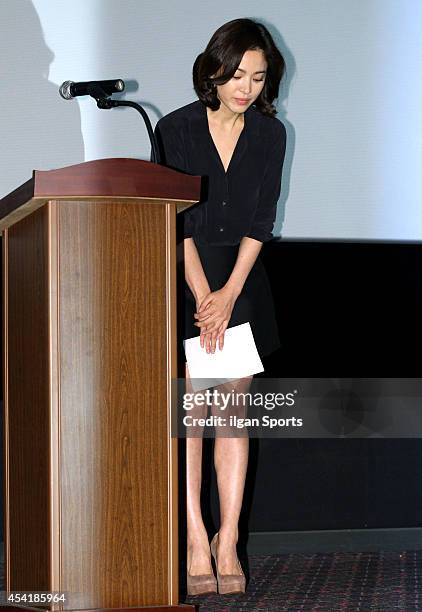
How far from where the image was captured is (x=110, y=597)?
1650 millimetres

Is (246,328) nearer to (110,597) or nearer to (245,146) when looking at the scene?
(245,146)

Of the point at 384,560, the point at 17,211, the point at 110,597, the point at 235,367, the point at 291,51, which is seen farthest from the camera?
the point at 291,51

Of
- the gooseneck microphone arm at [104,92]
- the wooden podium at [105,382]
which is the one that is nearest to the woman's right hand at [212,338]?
the gooseneck microphone arm at [104,92]

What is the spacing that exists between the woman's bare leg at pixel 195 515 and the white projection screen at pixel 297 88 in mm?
931

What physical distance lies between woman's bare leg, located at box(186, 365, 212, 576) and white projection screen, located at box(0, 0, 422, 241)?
3.05 feet

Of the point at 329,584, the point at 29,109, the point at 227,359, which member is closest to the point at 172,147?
the point at 227,359

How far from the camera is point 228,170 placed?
2.43 meters

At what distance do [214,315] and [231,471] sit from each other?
1.21 feet

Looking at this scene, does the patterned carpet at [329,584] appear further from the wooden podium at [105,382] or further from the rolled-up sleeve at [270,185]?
the rolled-up sleeve at [270,185]

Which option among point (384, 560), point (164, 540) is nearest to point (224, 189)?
point (164, 540)

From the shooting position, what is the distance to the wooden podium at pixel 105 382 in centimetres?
165

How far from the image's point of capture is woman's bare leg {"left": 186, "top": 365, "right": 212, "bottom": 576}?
2355 mm

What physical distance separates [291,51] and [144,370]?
175cm

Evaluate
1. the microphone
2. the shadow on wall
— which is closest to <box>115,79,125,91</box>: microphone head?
the microphone
